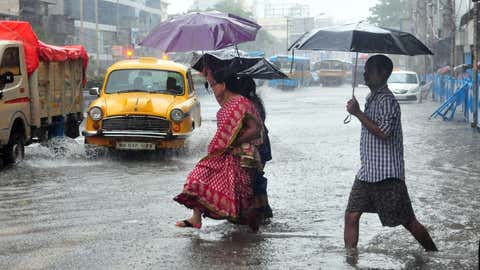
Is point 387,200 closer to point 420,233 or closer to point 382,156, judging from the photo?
point 382,156

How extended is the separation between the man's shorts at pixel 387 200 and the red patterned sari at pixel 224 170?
1.34m

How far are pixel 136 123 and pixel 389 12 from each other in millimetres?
94730

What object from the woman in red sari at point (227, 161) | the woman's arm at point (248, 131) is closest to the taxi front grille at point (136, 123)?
the woman in red sari at point (227, 161)

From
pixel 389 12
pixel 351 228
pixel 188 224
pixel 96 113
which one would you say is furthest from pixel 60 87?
pixel 389 12

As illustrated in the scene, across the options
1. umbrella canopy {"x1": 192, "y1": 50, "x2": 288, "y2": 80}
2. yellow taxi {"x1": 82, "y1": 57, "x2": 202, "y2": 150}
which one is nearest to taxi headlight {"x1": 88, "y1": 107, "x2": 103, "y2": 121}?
yellow taxi {"x1": 82, "y1": 57, "x2": 202, "y2": 150}

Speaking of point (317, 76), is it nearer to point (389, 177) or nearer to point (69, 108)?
point (69, 108)

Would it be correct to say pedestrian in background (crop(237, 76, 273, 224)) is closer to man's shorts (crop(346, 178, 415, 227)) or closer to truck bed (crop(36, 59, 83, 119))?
man's shorts (crop(346, 178, 415, 227))

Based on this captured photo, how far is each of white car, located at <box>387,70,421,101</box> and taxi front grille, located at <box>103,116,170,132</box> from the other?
2670cm

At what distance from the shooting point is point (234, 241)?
7773mm

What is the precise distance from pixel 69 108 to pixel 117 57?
203 ft

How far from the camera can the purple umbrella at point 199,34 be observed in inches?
408

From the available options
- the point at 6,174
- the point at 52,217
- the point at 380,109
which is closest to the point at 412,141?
the point at 6,174

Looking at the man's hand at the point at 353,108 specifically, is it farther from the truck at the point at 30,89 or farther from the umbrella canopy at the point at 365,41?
the truck at the point at 30,89

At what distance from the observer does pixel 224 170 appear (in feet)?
25.5
